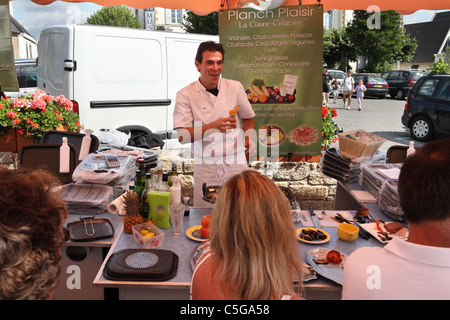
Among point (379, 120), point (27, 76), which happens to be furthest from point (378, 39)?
point (27, 76)

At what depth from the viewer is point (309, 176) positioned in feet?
17.6

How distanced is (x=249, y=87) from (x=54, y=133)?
6.42 ft

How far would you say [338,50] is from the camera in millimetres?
39219

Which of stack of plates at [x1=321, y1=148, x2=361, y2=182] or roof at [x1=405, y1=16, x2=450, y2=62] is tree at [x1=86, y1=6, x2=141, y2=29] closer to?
roof at [x1=405, y1=16, x2=450, y2=62]

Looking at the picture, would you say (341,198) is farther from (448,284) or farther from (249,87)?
(448,284)

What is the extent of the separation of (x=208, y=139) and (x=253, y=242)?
2112mm

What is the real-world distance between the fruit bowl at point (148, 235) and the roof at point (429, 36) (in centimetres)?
5219

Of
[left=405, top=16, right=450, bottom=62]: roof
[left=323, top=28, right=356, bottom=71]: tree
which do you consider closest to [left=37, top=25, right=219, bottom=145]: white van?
[left=323, top=28, right=356, bottom=71]: tree

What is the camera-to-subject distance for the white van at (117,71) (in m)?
5.76

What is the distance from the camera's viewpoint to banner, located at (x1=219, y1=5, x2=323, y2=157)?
396 cm

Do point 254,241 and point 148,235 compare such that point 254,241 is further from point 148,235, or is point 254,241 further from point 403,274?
point 148,235

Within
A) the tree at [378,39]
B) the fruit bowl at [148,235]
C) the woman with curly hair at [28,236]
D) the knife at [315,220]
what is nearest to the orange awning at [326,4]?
the knife at [315,220]

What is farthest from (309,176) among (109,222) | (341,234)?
(109,222)

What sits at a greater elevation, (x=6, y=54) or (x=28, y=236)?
(x=6, y=54)
